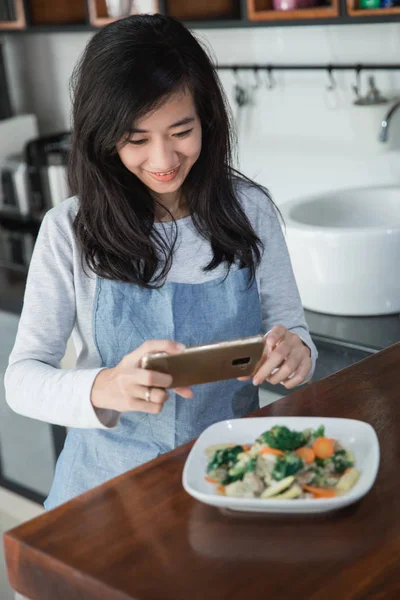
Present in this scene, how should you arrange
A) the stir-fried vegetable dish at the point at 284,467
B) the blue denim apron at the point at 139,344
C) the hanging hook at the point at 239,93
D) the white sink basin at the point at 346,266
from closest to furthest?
the stir-fried vegetable dish at the point at 284,467
the blue denim apron at the point at 139,344
the white sink basin at the point at 346,266
the hanging hook at the point at 239,93

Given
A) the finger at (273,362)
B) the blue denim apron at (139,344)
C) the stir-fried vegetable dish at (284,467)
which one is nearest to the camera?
the stir-fried vegetable dish at (284,467)

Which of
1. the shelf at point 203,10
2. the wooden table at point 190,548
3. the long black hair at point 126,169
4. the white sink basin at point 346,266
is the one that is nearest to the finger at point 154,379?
the wooden table at point 190,548

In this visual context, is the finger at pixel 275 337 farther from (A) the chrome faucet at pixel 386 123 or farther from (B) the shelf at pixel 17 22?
(B) the shelf at pixel 17 22

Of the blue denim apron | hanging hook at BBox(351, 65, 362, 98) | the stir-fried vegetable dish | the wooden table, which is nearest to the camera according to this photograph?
the wooden table

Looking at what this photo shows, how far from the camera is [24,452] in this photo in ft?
8.81

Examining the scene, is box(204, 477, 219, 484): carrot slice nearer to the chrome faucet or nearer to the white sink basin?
the white sink basin

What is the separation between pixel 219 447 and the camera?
3.48 ft

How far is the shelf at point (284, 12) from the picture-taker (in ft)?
6.66

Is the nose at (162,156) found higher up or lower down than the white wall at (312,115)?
higher up

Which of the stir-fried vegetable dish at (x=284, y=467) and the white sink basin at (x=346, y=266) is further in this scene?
the white sink basin at (x=346, y=266)

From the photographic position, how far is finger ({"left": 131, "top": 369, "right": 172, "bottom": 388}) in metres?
1.06

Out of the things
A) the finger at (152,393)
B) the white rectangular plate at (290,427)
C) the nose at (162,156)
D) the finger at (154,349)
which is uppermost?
the nose at (162,156)

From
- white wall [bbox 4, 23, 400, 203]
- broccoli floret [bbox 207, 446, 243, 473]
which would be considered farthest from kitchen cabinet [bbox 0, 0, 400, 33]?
broccoli floret [bbox 207, 446, 243, 473]

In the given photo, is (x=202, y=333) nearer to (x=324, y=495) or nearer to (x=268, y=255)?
(x=268, y=255)
